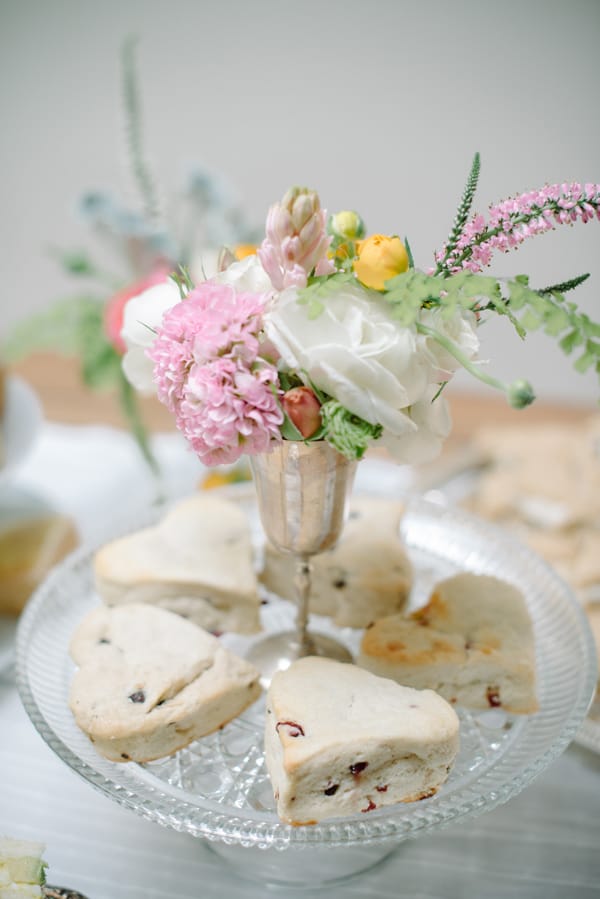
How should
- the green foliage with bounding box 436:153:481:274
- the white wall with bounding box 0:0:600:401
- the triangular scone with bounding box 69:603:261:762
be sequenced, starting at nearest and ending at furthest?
the green foliage with bounding box 436:153:481:274
the triangular scone with bounding box 69:603:261:762
the white wall with bounding box 0:0:600:401

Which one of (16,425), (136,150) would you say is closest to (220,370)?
(136,150)

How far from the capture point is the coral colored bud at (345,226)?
83cm

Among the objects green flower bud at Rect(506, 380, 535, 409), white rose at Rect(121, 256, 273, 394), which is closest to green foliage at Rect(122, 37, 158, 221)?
white rose at Rect(121, 256, 273, 394)

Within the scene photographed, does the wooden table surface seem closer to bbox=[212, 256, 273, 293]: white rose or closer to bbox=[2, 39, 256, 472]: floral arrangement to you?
bbox=[2, 39, 256, 472]: floral arrangement

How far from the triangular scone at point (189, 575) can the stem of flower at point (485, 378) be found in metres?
0.47

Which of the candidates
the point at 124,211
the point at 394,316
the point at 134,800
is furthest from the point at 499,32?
the point at 134,800

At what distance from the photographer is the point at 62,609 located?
114 centimetres

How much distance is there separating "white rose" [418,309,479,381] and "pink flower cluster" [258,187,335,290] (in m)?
0.11

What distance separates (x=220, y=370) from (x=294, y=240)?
134mm

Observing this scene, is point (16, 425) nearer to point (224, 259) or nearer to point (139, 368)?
point (139, 368)

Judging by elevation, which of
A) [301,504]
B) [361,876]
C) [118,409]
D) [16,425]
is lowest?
[118,409]

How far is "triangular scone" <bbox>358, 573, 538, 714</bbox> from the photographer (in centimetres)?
95

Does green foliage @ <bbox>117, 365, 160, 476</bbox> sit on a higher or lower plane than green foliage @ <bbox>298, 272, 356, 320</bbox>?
lower

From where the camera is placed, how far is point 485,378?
2.31 feet
